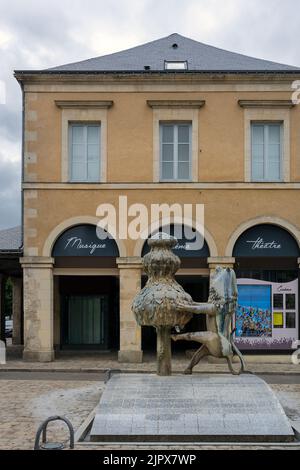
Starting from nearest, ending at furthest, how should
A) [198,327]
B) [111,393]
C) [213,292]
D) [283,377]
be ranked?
[111,393], [213,292], [283,377], [198,327]

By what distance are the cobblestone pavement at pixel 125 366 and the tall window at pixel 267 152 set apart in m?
6.59

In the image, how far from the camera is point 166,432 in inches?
398

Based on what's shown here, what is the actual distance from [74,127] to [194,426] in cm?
1509

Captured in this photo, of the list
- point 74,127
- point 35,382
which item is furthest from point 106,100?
point 35,382

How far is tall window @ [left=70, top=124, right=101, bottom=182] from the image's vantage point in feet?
75.7

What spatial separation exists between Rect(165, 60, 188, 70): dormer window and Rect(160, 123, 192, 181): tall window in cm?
273

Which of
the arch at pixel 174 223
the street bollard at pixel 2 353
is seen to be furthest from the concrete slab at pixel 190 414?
the street bollard at pixel 2 353

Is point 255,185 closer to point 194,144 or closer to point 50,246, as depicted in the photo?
point 194,144

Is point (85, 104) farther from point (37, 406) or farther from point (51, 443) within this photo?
point (51, 443)

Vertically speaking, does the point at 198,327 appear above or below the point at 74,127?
below

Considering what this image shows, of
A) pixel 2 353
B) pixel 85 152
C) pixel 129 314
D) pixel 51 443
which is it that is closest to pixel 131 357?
pixel 129 314

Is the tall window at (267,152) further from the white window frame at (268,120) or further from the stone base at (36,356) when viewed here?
the stone base at (36,356)

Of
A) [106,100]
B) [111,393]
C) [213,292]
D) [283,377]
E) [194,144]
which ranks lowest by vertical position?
[283,377]
